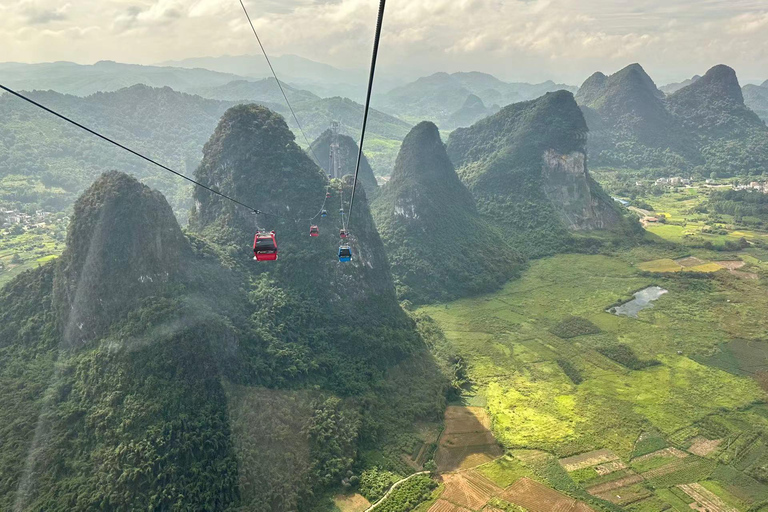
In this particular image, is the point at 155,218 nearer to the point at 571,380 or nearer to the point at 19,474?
the point at 19,474

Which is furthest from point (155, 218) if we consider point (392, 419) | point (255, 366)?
point (392, 419)

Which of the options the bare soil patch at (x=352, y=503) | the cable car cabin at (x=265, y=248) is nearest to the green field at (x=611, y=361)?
the bare soil patch at (x=352, y=503)

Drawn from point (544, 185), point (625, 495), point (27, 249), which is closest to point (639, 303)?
point (544, 185)

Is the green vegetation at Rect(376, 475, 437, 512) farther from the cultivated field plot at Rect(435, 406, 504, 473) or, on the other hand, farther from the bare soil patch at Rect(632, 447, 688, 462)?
the bare soil patch at Rect(632, 447, 688, 462)

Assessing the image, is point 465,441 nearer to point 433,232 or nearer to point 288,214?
point 288,214

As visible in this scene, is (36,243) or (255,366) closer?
(255,366)

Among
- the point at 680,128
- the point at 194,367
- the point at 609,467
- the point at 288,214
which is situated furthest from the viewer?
the point at 680,128

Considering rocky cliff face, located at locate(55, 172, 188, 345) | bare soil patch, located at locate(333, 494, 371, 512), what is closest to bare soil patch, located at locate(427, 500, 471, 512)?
bare soil patch, located at locate(333, 494, 371, 512)
